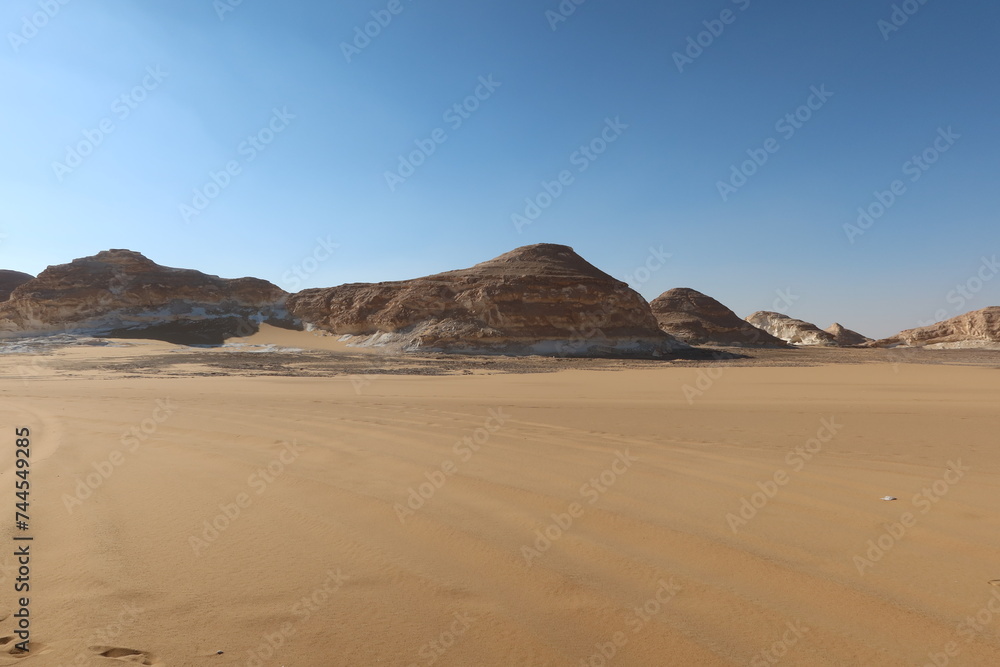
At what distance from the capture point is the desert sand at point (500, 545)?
2.27 m

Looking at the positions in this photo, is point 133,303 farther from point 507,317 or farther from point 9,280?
point 9,280

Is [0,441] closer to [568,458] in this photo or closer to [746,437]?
[568,458]

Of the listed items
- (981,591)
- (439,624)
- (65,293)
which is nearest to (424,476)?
(439,624)

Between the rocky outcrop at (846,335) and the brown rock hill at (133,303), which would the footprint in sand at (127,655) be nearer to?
the brown rock hill at (133,303)

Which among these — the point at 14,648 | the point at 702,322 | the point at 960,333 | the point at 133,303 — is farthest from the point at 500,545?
the point at 960,333

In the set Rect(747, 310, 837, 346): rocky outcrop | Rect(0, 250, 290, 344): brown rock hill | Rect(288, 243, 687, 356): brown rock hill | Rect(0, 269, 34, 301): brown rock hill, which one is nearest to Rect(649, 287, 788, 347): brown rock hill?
Rect(747, 310, 837, 346): rocky outcrop

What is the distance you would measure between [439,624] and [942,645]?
7.14ft

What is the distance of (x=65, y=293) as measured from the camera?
154 ft

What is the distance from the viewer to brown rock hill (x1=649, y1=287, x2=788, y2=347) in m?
69.6

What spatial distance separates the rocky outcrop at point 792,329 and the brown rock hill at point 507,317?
58.3 meters

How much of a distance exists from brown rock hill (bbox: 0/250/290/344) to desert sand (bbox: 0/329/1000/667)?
138 ft

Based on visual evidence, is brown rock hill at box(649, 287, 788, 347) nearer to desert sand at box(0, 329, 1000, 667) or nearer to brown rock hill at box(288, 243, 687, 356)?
brown rock hill at box(288, 243, 687, 356)

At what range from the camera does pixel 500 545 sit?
3.22 metres

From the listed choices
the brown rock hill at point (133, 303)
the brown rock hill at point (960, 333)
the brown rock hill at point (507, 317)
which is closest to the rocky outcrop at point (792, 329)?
the brown rock hill at point (960, 333)
